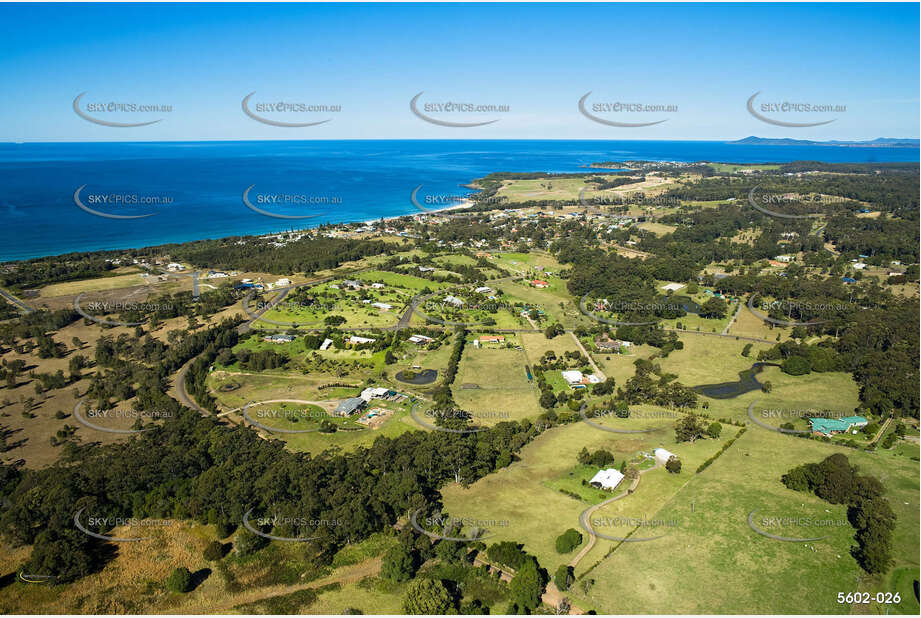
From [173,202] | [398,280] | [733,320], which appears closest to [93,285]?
[398,280]

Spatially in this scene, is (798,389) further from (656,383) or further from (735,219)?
(735,219)

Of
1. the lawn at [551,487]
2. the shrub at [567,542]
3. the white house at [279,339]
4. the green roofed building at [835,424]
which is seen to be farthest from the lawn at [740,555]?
the white house at [279,339]

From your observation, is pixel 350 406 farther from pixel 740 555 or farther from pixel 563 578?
pixel 740 555

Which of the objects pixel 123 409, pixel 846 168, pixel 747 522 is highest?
pixel 846 168

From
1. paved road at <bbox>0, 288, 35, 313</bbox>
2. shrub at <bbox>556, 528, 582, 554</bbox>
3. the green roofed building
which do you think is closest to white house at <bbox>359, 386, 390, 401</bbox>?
shrub at <bbox>556, 528, 582, 554</bbox>

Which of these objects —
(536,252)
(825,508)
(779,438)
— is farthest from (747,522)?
(536,252)

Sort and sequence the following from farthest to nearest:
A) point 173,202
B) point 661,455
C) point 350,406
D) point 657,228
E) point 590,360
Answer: point 173,202, point 657,228, point 590,360, point 350,406, point 661,455
